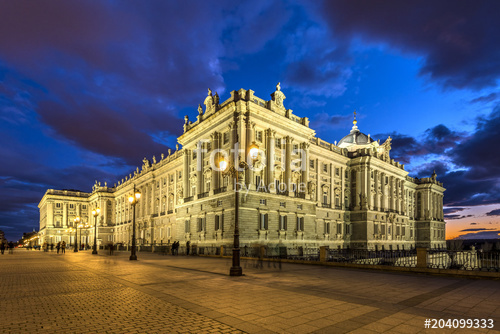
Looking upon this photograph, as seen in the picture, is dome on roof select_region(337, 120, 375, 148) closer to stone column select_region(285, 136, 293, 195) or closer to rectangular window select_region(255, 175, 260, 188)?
stone column select_region(285, 136, 293, 195)

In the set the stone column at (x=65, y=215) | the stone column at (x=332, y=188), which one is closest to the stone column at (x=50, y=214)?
the stone column at (x=65, y=215)

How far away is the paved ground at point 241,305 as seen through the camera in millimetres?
7359

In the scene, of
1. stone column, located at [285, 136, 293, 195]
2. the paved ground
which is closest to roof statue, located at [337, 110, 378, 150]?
stone column, located at [285, 136, 293, 195]

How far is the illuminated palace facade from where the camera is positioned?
4091 centimetres

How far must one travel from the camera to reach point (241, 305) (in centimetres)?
947

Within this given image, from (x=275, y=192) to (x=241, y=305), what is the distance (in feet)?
110

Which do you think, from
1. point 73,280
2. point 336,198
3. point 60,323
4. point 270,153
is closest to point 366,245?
point 336,198

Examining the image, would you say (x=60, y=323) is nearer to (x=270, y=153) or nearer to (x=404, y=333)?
(x=404, y=333)

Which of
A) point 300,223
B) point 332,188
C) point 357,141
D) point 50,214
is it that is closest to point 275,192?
point 300,223

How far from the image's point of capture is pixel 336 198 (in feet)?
206

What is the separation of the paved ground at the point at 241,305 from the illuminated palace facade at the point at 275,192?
25.1 m

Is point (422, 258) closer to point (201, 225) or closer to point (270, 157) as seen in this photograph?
point (270, 157)

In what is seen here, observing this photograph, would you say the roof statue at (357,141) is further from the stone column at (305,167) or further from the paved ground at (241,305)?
the paved ground at (241,305)

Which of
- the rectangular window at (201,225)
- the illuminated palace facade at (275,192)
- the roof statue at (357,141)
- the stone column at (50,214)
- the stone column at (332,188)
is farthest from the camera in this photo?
the stone column at (50,214)
